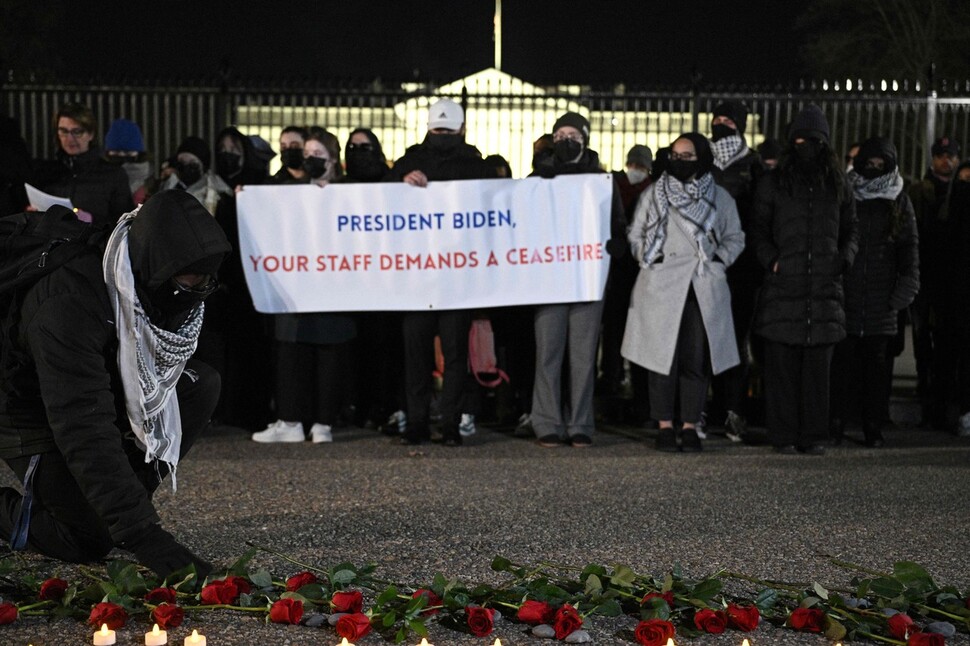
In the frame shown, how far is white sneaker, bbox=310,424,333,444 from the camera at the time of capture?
9820 mm

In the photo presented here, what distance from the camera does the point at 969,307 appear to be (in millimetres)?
10531

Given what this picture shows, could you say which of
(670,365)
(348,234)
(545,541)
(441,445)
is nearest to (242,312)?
(348,234)

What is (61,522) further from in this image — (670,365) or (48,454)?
(670,365)

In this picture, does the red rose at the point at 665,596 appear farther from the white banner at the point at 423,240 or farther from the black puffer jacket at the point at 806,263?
the white banner at the point at 423,240

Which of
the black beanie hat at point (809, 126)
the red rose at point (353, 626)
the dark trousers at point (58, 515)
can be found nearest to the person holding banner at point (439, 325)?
the black beanie hat at point (809, 126)

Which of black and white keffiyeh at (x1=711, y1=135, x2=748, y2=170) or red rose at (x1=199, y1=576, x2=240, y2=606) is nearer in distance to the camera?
red rose at (x1=199, y1=576, x2=240, y2=606)

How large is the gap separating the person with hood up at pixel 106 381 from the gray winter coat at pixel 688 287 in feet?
15.5

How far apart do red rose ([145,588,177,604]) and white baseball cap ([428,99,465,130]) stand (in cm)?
584

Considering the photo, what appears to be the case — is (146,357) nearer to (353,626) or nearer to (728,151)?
(353,626)

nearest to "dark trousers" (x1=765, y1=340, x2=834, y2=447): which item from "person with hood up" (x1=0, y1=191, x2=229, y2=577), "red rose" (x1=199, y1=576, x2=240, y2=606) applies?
"person with hood up" (x1=0, y1=191, x2=229, y2=577)

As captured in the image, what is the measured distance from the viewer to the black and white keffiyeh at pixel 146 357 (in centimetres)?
509

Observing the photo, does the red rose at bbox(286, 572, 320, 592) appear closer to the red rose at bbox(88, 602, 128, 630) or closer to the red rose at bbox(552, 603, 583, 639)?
the red rose at bbox(88, 602, 128, 630)

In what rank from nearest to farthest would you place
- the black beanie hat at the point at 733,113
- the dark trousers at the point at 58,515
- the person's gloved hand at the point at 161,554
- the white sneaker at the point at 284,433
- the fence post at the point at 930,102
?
the person's gloved hand at the point at 161,554 < the dark trousers at the point at 58,515 < the white sneaker at the point at 284,433 < the black beanie hat at the point at 733,113 < the fence post at the point at 930,102

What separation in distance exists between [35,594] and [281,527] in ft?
5.36
